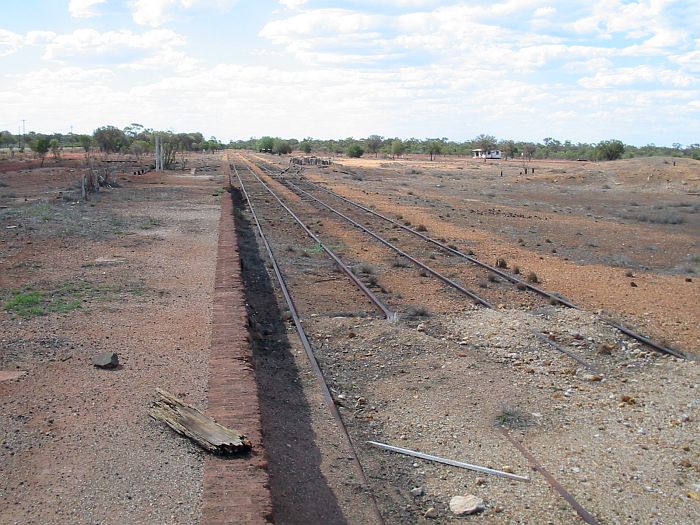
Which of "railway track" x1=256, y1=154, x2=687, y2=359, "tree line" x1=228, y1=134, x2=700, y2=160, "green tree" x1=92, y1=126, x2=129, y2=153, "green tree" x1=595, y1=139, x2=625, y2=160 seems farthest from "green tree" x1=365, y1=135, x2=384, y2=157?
"railway track" x1=256, y1=154, x2=687, y2=359

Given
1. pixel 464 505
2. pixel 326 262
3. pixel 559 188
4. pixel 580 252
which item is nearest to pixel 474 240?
pixel 580 252

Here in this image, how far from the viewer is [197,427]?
6750 mm

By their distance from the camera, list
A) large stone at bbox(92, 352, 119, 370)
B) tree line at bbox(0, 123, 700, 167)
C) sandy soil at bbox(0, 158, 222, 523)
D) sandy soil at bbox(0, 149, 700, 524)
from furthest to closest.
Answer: tree line at bbox(0, 123, 700, 167) → large stone at bbox(92, 352, 119, 370) → sandy soil at bbox(0, 149, 700, 524) → sandy soil at bbox(0, 158, 222, 523)

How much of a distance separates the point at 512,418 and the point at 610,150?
91821 mm

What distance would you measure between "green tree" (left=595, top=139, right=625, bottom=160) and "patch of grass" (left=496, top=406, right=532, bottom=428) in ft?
299

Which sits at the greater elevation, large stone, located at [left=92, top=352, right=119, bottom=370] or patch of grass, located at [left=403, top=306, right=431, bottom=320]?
large stone, located at [left=92, top=352, right=119, bottom=370]

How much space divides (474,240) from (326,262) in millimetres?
6760

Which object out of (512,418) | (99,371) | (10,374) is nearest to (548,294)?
(512,418)

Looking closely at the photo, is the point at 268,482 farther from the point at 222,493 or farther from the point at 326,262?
the point at 326,262

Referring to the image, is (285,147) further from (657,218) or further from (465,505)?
(465,505)

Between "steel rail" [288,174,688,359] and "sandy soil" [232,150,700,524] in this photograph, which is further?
"steel rail" [288,174,688,359]

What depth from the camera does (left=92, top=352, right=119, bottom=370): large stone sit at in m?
8.57

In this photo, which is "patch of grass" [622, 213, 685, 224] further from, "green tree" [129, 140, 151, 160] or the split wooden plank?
"green tree" [129, 140, 151, 160]

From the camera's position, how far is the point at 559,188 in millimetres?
51688
